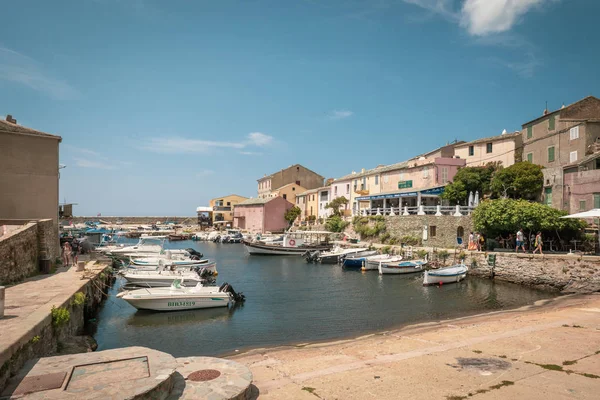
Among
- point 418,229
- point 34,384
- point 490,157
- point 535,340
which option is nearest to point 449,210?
point 418,229

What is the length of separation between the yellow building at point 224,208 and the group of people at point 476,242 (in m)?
64.4

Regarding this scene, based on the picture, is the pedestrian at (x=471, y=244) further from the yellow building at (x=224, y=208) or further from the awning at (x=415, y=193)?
the yellow building at (x=224, y=208)

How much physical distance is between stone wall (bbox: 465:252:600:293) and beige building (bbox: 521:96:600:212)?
849cm

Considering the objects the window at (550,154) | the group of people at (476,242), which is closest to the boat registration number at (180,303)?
the group of people at (476,242)

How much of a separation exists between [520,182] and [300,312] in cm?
2692

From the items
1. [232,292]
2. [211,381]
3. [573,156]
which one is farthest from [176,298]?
[573,156]

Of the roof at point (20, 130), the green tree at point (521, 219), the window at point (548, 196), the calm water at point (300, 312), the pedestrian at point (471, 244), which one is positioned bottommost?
the calm water at point (300, 312)

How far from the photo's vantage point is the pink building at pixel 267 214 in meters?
70.8

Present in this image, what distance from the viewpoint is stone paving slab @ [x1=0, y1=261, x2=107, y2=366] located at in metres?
8.36

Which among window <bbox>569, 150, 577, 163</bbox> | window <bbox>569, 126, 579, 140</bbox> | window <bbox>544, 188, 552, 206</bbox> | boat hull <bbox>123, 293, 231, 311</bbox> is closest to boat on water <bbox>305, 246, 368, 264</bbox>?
window <bbox>544, 188, 552, 206</bbox>

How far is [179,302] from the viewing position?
63.4ft

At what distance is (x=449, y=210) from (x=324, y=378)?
108 feet

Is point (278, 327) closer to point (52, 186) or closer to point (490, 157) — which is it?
point (52, 186)

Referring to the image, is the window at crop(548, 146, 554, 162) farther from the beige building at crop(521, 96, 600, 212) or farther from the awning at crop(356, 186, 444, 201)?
the awning at crop(356, 186, 444, 201)
